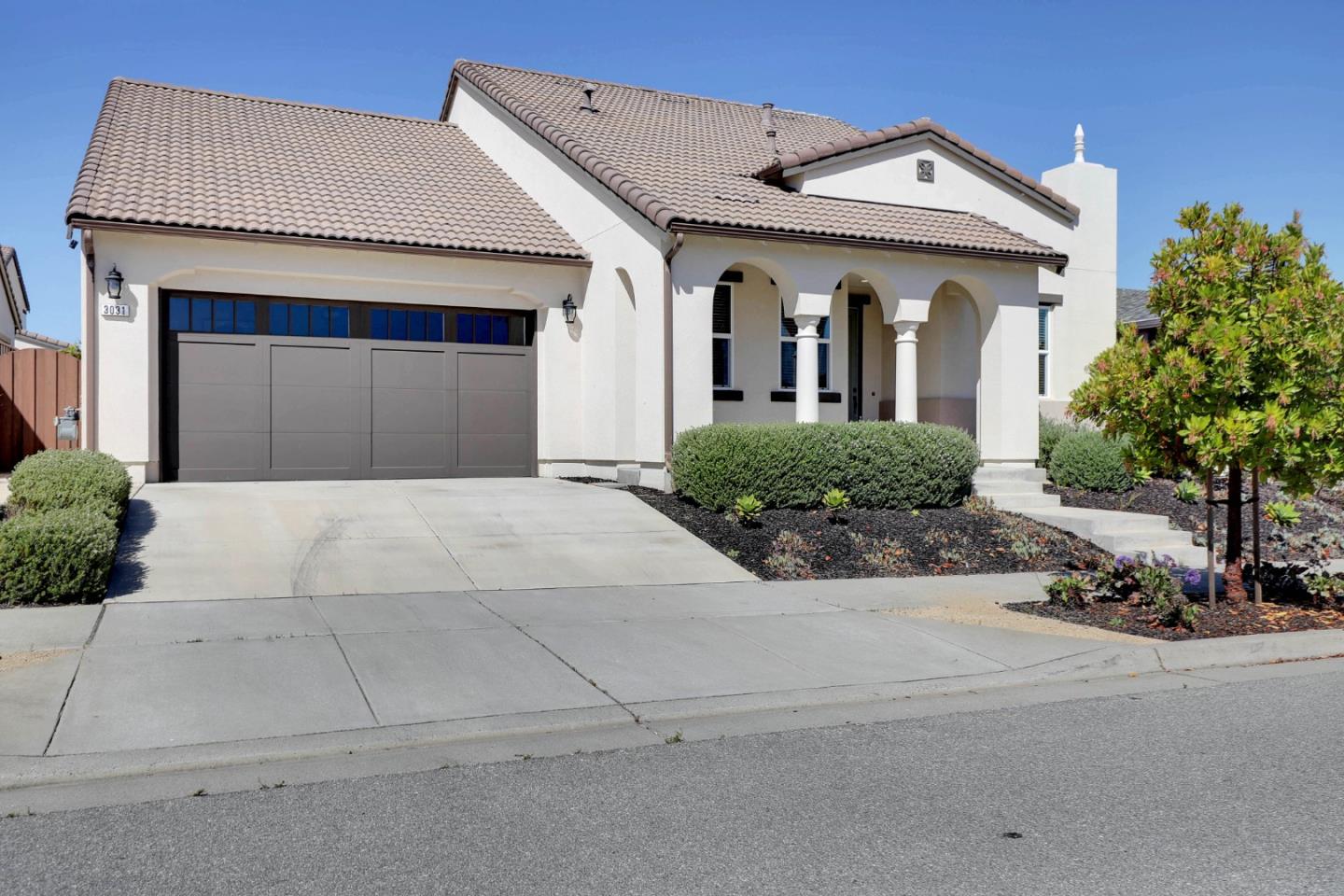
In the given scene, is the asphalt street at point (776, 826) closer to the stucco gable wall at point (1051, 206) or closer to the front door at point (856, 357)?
the stucco gable wall at point (1051, 206)

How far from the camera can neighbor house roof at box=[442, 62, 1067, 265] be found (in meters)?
15.5

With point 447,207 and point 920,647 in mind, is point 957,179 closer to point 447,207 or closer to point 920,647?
point 447,207

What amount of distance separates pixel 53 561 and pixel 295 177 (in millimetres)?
10311

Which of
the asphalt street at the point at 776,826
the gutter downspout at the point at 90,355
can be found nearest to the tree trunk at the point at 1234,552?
the asphalt street at the point at 776,826

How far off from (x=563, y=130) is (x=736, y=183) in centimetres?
330

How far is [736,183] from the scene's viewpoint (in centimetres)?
1738

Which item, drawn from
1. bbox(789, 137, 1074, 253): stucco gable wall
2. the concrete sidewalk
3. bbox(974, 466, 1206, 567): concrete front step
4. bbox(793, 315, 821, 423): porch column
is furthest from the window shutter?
the concrete sidewalk

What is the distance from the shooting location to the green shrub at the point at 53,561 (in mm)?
8773

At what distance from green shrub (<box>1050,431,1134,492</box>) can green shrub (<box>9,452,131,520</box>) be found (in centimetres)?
1320

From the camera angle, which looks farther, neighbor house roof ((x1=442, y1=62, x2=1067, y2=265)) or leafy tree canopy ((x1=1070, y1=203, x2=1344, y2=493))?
neighbor house roof ((x1=442, y1=62, x2=1067, y2=265))

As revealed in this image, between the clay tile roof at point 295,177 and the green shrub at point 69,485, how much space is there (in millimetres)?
4101

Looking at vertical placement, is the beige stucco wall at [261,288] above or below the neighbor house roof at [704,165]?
below

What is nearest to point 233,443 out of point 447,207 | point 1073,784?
point 447,207

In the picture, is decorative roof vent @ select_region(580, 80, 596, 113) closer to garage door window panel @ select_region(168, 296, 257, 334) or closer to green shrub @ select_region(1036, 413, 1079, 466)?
garage door window panel @ select_region(168, 296, 257, 334)
